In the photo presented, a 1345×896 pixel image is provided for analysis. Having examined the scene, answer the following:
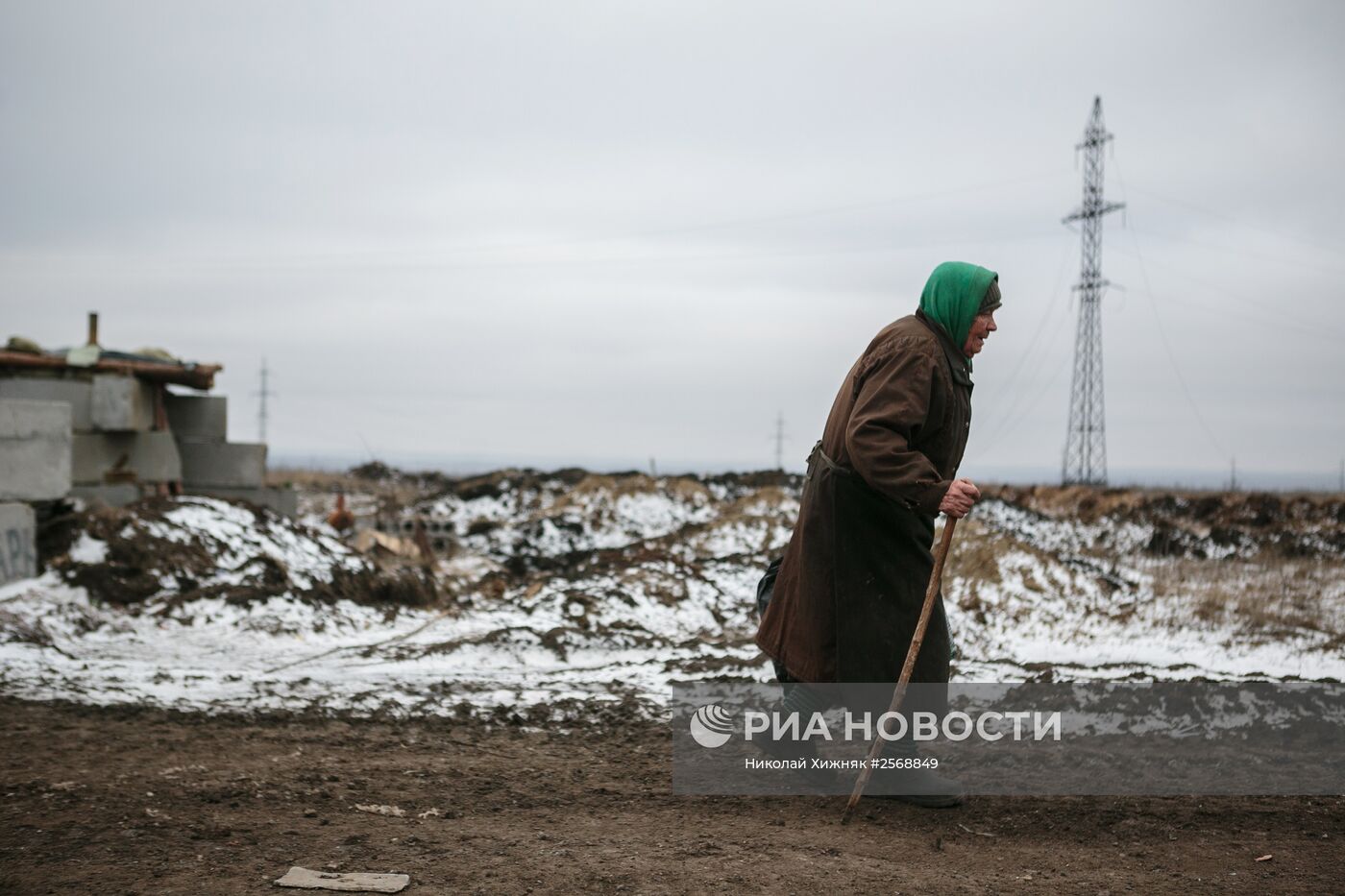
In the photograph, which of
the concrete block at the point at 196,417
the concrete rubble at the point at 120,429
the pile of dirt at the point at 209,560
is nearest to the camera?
the pile of dirt at the point at 209,560

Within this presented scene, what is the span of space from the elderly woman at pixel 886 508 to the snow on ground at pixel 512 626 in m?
2.58

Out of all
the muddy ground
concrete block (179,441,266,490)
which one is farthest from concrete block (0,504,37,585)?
concrete block (179,441,266,490)

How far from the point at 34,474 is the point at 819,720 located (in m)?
8.05

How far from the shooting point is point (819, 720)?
4535 millimetres

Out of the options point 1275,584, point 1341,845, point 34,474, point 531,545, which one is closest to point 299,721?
point 1341,845

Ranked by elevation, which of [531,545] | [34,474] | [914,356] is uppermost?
[914,356]

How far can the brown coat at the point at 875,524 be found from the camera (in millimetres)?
4027

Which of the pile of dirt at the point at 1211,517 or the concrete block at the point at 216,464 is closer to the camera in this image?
the concrete block at the point at 216,464

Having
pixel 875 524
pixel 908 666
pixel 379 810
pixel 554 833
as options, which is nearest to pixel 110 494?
pixel 379 810

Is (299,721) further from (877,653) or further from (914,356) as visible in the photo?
(914,356)

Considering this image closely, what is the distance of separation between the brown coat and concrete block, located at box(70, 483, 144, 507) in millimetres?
9274

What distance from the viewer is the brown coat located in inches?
159

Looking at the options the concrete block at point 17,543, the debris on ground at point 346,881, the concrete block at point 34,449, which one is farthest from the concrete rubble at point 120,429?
the debris on ground at point 346,881

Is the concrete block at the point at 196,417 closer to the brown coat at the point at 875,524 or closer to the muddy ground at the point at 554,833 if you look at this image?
the muddy ground at the point at 554,833
